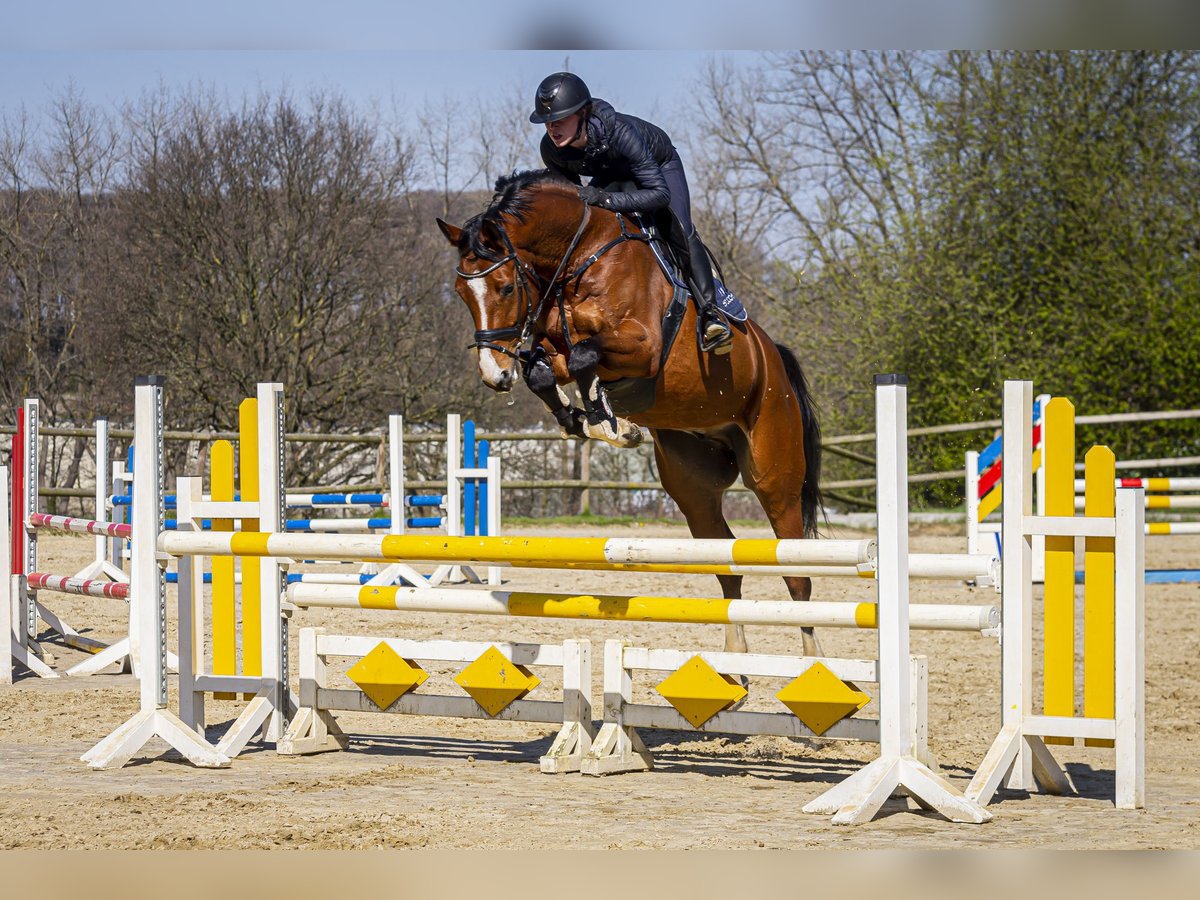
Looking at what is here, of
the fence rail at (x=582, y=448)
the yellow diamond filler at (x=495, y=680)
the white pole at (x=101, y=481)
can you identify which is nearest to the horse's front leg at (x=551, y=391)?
the yellow diamond filler at (x=495, y=680)

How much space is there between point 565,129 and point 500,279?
2.08 ft

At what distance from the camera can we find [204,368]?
1539 centimetres

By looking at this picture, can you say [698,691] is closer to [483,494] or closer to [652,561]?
[652,561]

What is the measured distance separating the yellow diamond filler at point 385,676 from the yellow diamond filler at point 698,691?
0.81m

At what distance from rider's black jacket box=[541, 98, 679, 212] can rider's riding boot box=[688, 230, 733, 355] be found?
0.80 feet

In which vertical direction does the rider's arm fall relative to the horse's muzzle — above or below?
above

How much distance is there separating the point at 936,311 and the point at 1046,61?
320cm

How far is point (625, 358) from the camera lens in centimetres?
465

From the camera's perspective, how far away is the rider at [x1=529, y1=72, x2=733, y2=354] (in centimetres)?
451

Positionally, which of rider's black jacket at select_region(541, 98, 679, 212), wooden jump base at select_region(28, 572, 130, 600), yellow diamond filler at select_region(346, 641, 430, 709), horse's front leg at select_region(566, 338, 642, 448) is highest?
rider's black jacket at select_region(541, 98, 679, 212)

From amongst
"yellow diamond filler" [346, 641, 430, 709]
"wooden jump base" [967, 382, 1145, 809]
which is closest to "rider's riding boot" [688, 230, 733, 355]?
"wooden jump base" [967, 382, 1145, 809]

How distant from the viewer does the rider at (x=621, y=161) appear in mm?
4512

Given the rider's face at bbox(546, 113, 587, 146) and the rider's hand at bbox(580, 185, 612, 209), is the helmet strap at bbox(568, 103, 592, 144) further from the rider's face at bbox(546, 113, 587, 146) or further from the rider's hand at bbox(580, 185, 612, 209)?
the rider's hand at bbox(580, 185, 612, 209)

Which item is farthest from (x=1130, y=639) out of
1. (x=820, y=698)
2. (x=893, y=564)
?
(x=820, y=698)
